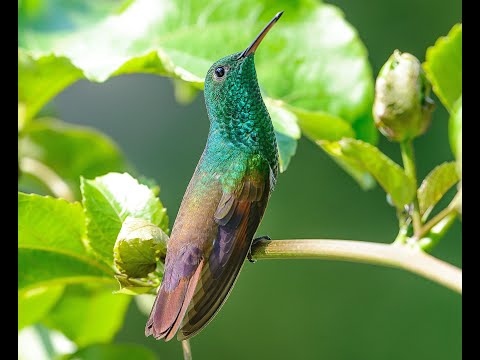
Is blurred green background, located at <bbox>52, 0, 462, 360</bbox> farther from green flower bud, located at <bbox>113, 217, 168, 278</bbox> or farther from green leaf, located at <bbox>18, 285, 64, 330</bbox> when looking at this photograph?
green flower bud, located at <bbox>113, 217, 168, 278</bbox>

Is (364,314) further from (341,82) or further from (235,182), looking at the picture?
(235,182)

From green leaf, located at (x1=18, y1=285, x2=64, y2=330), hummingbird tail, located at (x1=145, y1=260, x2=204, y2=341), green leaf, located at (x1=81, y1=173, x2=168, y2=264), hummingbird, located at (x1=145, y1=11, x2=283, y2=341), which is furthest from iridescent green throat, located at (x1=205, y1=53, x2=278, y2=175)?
green leaf, located at (x1=18, y1=285, x2=64, y2=330)

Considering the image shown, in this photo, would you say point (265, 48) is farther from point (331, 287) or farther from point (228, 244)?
point (331, 287)

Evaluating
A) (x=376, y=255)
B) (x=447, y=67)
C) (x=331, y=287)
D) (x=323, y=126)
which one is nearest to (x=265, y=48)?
(x=323, y=126)

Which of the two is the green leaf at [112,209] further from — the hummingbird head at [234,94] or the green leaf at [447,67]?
the green leaf at [447,67]

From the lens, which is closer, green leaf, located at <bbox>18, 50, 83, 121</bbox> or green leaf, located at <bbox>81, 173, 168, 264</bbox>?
green leaf, located at <bbox>81, 173, 168, 264</bbox>

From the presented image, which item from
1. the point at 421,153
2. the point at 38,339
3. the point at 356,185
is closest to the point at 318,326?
the point at 356,185

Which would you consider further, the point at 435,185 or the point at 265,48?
the point at 265,48
